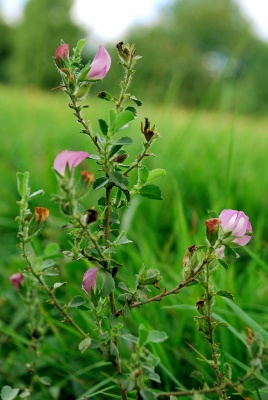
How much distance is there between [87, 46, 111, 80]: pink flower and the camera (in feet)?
2.15

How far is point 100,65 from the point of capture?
2.15 feet

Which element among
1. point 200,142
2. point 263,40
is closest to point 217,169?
point 200,142

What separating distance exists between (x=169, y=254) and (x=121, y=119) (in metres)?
1.13

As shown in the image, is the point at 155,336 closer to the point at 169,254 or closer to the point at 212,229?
the point at 212,229

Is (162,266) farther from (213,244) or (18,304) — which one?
(213,244)

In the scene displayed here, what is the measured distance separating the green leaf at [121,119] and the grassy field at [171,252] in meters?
0.26

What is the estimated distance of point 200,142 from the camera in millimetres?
3371

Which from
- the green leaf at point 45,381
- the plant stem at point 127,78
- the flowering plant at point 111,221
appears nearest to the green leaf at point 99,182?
the flowering plant at point 111,221

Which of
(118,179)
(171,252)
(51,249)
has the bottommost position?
(171,252)

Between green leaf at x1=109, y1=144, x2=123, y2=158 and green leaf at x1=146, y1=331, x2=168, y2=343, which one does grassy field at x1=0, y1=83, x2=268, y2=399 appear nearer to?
green leaf at x1=146, y1=331, x2=168, y2=343

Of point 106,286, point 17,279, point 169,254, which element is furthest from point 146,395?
point 169,254

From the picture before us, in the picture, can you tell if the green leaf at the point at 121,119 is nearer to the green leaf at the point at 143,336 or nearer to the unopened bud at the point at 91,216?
the unopened bud at the point at 91,216

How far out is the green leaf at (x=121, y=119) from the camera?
0.64 m

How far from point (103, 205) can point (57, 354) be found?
66 cm
